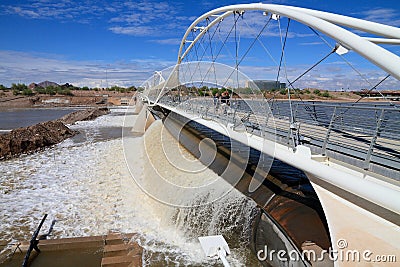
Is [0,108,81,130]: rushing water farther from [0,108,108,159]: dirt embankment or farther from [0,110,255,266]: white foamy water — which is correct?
[0,110,255,266]: white foamy water

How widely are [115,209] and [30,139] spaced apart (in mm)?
15295

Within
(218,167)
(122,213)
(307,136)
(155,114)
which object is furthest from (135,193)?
(155,114)

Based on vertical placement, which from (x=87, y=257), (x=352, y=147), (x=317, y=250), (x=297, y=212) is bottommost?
(x=87, y=257)

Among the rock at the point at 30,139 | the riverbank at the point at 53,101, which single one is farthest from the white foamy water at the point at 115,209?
the riverbank at the point at 53,101

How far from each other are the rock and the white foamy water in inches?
90.5

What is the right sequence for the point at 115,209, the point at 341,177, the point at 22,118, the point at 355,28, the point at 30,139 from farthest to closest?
the point at 22,118, the point at 30,139, the point at 115,209, the point at 355,28, the point at 341,177

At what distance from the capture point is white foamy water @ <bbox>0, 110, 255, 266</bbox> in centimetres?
962

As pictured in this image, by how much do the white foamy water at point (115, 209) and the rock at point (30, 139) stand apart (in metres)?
Result: 2.30

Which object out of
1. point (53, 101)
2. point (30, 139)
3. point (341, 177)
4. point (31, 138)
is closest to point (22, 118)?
point (31, 138)

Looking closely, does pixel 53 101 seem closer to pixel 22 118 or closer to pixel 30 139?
pixel 22 118

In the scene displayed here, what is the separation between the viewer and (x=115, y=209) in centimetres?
1227

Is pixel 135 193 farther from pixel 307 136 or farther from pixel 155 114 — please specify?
pixel 155 114

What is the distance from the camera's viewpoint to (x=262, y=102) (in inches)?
443

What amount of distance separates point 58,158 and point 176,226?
43.7 feet
